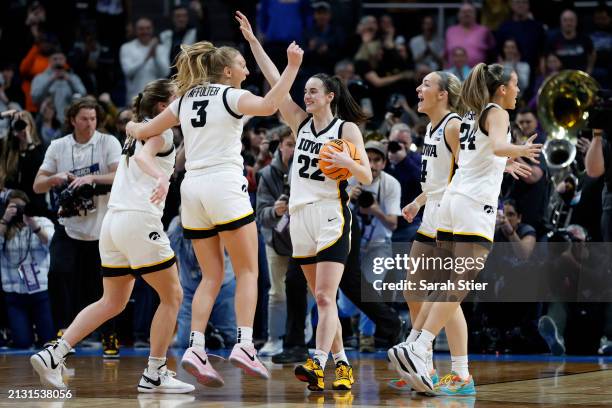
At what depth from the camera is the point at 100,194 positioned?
33.7ft

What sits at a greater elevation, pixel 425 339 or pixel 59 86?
pixel 59 86

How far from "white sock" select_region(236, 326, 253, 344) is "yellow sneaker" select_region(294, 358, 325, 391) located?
0.38 metres

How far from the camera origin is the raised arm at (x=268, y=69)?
790 centimetres

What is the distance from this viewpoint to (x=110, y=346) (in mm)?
10547

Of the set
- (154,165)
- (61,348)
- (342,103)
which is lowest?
(61,348)

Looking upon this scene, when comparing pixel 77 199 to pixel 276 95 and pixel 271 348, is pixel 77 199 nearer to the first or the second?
pixel 271 348

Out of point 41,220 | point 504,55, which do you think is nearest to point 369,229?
point 41,220

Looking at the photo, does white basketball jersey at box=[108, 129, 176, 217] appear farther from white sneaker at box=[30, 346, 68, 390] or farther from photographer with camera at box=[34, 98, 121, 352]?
photographer with camera at box=[34, 98, 121, 352]

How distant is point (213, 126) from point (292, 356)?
10.2 ft

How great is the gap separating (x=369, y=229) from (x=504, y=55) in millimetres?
4630

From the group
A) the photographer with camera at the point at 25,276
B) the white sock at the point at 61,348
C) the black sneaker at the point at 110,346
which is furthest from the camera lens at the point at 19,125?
the white sock at the point at 61,348

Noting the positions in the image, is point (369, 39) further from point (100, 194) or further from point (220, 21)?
point (100, 194)

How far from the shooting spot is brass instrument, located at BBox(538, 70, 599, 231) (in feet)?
37.7

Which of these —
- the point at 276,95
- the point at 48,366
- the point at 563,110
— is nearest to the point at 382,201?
the point at 563,110
